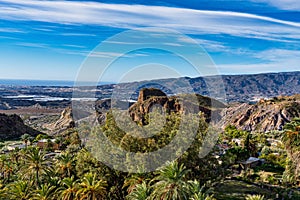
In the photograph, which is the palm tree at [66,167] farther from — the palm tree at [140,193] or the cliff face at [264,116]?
the cliff face at [264,116]

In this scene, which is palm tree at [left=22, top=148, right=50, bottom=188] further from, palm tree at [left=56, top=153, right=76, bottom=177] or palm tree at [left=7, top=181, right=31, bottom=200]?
palm tree at [left=7, top=181, right=31, bottom=200]

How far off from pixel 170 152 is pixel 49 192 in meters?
11.1

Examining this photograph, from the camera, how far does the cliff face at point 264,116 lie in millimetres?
136625

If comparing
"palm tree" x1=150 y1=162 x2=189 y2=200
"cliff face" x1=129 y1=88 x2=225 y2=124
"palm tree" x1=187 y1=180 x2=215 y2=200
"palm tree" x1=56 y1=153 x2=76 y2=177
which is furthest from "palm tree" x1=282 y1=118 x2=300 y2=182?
"cliff face" x1=129 y1=88 x2=225 y2=124

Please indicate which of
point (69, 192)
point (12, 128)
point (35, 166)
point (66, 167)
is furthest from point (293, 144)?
→ point (12, 128)

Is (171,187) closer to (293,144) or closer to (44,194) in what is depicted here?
(44,194)

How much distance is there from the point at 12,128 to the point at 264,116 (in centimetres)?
9985

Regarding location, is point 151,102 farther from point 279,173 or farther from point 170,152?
point 170,152

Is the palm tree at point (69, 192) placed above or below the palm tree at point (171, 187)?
below

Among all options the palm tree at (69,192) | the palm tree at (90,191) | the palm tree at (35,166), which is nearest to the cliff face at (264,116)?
the palm tree at (35,166)

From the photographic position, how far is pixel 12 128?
11012cm

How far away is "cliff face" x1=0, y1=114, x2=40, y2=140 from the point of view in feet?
347

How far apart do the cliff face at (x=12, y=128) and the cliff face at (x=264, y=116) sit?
2894 inches

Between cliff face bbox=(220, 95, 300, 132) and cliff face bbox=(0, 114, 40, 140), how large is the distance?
73520mm
